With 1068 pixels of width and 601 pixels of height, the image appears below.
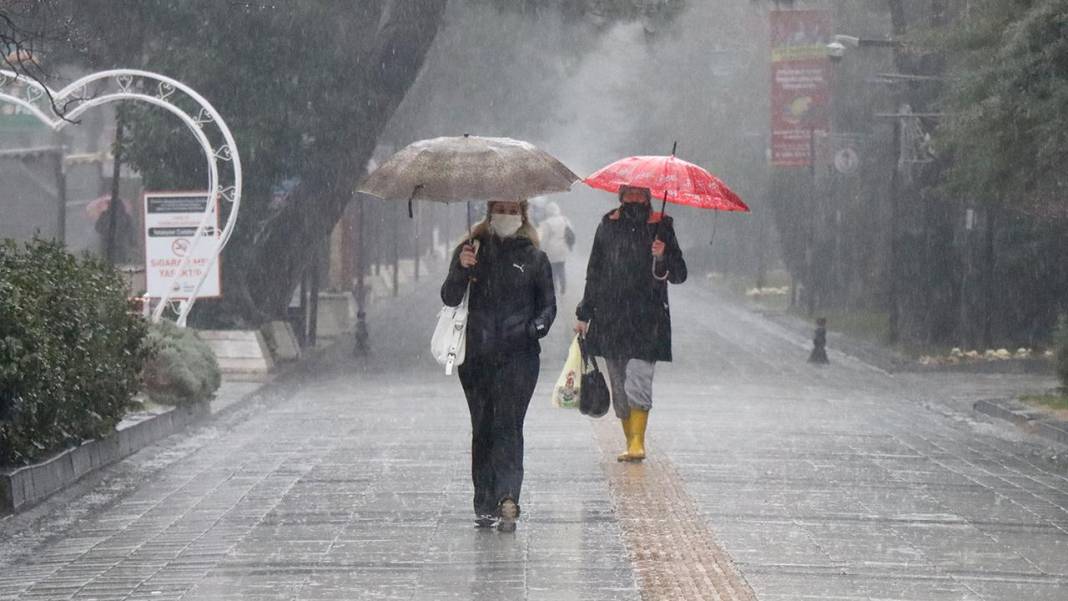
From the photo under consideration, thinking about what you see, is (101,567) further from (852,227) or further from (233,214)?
(852,227)

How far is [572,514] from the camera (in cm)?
948

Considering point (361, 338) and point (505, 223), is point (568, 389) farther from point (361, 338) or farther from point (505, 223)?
point (361, 338)

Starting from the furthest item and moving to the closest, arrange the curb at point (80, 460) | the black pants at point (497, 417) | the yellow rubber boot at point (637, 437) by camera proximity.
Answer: the yellow rubber boot at point (637, 437) < the curb at point (80, 460) < the black pants at point (497, 417)

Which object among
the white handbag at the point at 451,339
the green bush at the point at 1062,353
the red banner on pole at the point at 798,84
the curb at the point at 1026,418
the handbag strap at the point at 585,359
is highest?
the red banner on pole at the point at 798,84

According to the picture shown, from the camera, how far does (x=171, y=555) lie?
8.48m

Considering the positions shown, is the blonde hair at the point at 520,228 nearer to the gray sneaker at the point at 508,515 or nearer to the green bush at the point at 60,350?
the gray sneaker at the point at 508,515

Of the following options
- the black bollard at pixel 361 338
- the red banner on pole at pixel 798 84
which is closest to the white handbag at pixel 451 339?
the black bollard at pixel 361 338

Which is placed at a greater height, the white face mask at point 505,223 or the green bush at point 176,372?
the white face mask at point 505,223

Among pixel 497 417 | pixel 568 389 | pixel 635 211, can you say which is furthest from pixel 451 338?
pixel 635 211

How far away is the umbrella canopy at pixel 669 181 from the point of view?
10.8 m

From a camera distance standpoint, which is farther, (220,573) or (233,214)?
(233,214)

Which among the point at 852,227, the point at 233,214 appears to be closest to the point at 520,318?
the point at 233,214

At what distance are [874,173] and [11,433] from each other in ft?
79.6

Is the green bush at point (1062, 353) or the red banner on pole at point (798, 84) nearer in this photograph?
the green bush at point (1062, 353)
